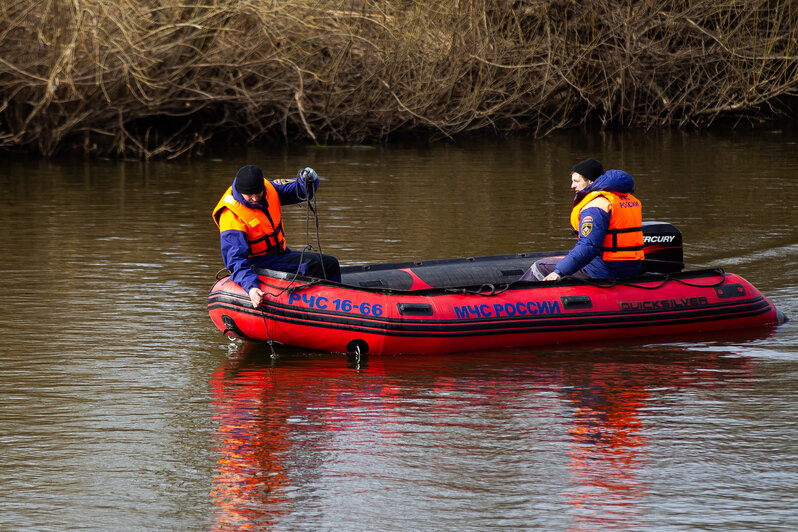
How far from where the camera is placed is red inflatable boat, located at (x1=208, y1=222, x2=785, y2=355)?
7574mm

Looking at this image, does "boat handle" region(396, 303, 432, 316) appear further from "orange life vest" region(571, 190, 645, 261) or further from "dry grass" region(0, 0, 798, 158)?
"dry grass" region(0, 0, 798, 158)

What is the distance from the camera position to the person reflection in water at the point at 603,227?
795 cm

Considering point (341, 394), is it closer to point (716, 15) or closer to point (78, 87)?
point (78, 87)

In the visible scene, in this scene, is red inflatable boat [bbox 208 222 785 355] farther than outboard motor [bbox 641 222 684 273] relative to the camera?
No

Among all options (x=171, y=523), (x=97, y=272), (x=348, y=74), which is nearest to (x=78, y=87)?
(x=348, y=74)

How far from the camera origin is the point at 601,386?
23.1ft

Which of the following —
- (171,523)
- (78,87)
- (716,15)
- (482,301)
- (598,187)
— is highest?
(716,15)

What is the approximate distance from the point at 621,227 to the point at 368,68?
11.4 meters

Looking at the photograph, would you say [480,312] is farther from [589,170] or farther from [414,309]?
[589,170]

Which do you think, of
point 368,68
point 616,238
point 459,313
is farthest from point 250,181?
point 368,68

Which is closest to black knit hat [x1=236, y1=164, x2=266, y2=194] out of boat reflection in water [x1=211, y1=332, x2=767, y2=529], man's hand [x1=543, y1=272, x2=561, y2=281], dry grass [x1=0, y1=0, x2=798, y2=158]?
boat reflection in water [x1=211, y1=332, x2=767, y2=529]

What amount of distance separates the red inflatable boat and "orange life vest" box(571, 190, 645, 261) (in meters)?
0.20

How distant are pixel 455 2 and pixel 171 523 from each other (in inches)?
616

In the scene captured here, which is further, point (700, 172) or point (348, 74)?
point (348, 74)
